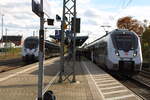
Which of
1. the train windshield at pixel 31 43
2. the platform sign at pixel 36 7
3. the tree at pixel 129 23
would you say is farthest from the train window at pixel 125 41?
the tree at pixel 129 23

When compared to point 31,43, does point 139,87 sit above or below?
below

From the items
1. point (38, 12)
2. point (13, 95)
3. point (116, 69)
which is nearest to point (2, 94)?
point (13, 95)

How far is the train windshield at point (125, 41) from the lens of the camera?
26812 mm

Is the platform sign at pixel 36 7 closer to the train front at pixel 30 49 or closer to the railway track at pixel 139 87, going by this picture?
the railway track at pixel 139 87

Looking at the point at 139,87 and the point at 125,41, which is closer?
the point at 139,87

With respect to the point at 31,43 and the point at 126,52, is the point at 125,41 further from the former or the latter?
the point at 31,43

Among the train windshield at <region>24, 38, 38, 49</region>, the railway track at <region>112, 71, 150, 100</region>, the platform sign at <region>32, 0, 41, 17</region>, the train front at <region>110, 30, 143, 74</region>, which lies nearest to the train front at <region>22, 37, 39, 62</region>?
the train windshield at <region>24, 38, 38, 49</region>

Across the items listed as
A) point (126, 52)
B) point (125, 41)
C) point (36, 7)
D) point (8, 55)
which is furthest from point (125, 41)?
point (8, 55)

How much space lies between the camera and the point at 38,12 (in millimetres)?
9758

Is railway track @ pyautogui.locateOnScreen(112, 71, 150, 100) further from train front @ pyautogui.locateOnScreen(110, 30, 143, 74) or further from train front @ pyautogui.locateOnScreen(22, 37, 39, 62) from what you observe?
train front @ pyautogui.locateOnScreen(22, 37, 39, 62)

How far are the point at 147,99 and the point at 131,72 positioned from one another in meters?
12.8

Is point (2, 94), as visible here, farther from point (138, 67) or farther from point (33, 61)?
point (33, 61)

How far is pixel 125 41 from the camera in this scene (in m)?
27.1

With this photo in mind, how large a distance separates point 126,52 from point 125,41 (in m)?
0.97
